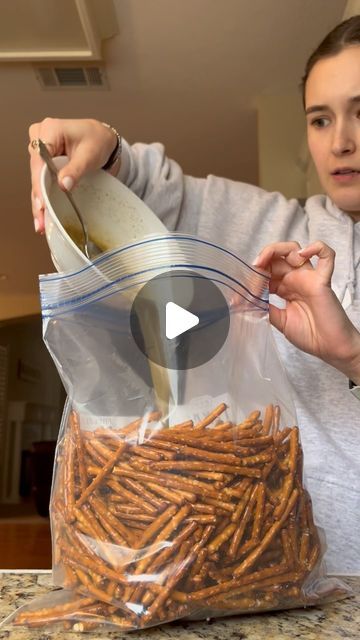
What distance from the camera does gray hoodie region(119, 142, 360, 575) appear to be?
2.04ft

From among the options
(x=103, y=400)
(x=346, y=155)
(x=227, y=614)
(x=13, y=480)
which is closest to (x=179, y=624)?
(x=227, y=614)

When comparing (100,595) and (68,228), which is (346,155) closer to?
(68,228)

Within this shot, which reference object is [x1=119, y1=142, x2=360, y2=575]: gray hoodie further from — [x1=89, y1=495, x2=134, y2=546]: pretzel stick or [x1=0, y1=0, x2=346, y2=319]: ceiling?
[x1=0, y1=0, x2=346, y2=319]: ceiling

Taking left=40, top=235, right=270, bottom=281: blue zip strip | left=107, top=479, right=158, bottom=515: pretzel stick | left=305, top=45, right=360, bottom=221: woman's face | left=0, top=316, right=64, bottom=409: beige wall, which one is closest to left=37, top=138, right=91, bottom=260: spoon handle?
left=40, top=235, right=270, bottom=281: blue zip strip

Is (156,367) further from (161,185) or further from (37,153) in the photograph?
(161,185)

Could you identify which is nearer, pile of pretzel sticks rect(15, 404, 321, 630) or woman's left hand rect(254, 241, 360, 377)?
pile of pretzel sticks rect(15, 404, 321, 630)

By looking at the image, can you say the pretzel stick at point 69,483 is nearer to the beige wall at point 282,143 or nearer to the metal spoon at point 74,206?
the metal spoon at point 74,206

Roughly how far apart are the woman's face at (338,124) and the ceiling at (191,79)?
4.82 feet

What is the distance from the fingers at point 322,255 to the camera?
0.51 meters

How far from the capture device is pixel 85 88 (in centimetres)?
259

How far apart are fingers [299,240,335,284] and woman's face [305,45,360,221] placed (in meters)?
0.25

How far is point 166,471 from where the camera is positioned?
35 centimetres

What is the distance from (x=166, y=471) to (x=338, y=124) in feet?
1.73

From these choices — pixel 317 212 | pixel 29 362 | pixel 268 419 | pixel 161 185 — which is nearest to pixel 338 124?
pixel 317 212
